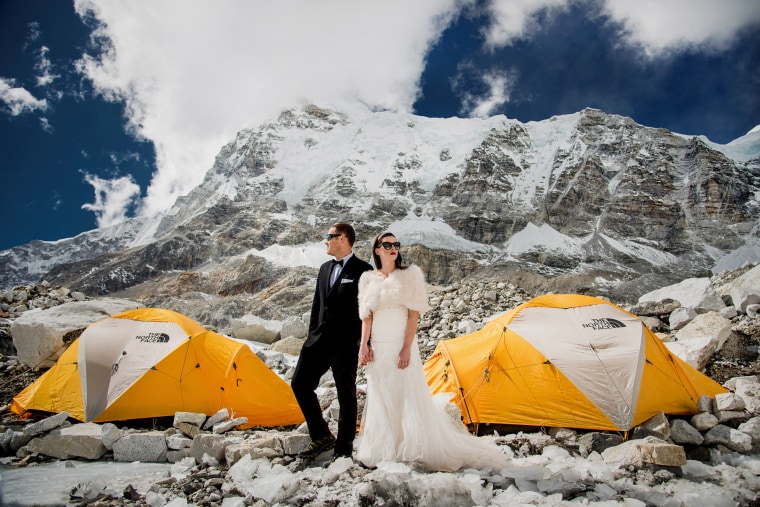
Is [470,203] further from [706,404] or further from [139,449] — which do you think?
[139,449]

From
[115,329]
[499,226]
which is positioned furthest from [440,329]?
[499,226]

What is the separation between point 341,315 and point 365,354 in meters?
0.50

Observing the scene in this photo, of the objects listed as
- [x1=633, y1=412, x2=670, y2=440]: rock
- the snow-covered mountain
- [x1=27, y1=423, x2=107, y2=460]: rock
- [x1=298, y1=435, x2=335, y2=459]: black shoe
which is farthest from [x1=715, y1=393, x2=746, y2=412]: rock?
the snow-covered mountain

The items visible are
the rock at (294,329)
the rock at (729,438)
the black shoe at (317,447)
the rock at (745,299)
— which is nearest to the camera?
the black shoe at (317,447)

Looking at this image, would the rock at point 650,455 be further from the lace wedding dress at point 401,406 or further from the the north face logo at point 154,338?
the the north face logo at point 154,338

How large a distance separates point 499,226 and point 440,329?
122998mm

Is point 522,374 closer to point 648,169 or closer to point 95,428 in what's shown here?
point 95,428

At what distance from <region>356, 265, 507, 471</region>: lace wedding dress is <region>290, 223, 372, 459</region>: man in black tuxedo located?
20 centimetres

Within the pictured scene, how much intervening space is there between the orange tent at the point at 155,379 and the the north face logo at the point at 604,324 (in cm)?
461

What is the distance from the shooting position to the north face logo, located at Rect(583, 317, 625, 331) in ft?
17.8

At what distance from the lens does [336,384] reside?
12.2ft

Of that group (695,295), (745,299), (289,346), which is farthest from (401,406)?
(695,295)

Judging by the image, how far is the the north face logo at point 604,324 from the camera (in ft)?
17.8

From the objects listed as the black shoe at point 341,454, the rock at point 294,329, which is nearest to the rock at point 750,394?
the black shoe at point 341,454
